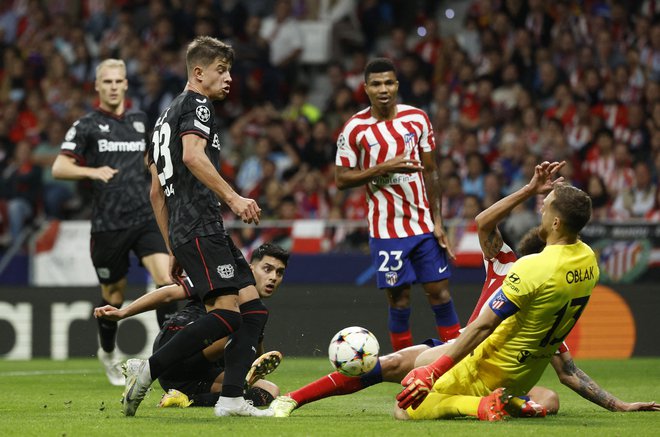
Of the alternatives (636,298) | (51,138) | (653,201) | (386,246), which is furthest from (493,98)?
(386,246)

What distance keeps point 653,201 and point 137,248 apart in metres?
6.99

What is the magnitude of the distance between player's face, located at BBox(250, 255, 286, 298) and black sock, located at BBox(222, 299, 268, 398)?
0.94 m

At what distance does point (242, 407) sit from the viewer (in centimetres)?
683

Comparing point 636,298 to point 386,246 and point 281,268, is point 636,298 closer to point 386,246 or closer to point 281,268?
point 386,246

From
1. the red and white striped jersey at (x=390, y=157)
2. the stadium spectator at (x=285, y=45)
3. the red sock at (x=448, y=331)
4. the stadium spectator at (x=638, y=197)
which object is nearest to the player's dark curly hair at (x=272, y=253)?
the red and white striped jersey at (x=390, y=157)

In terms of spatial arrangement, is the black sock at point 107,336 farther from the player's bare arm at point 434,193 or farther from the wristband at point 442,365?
the wristband at point 442,365

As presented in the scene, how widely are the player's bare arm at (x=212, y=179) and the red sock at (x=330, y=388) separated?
1139 millimetres

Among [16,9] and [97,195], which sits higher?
[16,9]

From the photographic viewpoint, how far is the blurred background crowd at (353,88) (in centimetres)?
1531

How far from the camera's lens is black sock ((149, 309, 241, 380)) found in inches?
258

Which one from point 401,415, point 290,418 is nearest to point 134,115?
point 290,418

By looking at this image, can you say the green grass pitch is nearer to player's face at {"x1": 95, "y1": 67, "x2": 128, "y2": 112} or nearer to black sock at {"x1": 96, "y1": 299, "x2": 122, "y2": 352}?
black sock at {"x1": 96, "y1": 299, "x2": 122, "y2": 352}

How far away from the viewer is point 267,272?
799cm

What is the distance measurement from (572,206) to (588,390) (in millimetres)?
1431
